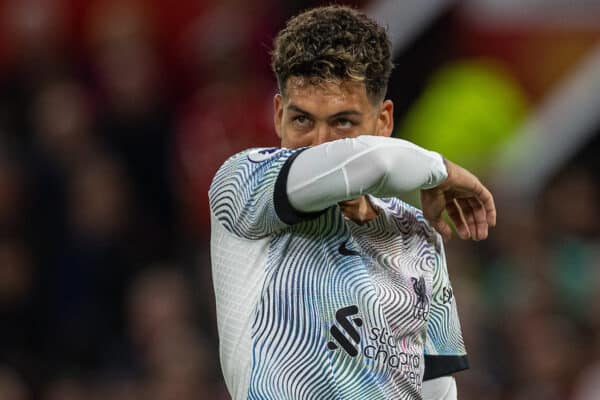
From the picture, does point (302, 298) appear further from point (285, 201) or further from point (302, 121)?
point (302, 121)

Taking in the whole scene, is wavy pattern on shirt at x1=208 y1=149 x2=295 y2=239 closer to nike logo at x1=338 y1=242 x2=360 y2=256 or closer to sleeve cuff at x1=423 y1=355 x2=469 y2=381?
nike logo at x1=338 y1=242 x2=360 y2=256

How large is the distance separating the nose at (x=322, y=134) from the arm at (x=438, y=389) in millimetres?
637

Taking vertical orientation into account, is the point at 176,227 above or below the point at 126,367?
above

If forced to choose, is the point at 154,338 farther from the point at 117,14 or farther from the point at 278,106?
the point at 278,106

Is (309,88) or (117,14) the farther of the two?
(117,14)

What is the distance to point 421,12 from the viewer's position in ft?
28.0

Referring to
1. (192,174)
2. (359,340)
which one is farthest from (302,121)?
(192,174)

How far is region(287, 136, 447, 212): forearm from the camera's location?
2.96m

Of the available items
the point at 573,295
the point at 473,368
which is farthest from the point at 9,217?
the point at 573,295

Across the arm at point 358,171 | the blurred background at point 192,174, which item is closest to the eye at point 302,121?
the arm at point 358,171

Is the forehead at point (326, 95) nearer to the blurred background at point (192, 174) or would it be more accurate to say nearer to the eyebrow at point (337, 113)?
the eyebrow at point (337, 113)

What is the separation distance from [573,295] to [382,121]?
13.1 ft

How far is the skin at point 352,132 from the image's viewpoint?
10.7 feet

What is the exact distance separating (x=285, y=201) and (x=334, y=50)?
1.39 ft
